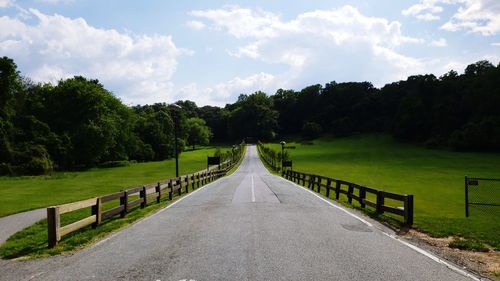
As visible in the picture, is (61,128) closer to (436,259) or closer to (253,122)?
(436,259)

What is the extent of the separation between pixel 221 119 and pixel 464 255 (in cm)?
18906

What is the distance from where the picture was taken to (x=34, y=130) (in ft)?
201

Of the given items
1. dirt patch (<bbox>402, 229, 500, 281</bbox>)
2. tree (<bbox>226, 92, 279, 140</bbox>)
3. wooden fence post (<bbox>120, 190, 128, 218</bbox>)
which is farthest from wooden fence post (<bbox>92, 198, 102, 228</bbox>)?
tree (<bbox>226, 92, 279, 140</bbox>)

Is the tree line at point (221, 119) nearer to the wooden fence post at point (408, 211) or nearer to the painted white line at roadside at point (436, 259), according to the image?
the wooden fence post at point (408, 211)

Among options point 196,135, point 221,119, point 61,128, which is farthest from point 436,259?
point 221,119

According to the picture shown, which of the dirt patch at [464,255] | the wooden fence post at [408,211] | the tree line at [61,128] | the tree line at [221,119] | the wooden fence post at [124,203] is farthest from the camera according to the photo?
the tree line at [221,119]

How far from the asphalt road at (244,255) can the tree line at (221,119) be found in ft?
68.1

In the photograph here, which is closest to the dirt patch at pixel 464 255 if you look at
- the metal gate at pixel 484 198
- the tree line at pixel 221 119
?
the metal gate at pixel 484 198

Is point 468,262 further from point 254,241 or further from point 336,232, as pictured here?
point 254,241

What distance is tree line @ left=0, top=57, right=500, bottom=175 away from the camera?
5997cm

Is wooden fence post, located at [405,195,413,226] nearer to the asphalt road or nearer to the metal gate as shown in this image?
the asphalt road

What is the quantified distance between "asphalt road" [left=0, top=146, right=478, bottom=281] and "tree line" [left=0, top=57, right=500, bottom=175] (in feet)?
68.1

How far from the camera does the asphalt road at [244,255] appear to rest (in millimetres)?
6984

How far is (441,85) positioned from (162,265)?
457ft
